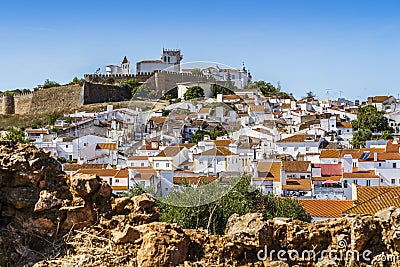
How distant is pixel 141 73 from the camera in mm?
72062

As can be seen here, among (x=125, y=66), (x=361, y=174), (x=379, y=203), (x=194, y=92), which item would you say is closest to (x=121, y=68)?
(x=125, y=66)

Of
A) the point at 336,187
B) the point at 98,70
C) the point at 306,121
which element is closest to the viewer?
the point at 336,187

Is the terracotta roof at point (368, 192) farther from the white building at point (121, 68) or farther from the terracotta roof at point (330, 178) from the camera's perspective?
the white building at point (121, 68)

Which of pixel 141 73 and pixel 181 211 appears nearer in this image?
pixel 181 211

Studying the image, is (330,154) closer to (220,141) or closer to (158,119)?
Answer: (220,141)

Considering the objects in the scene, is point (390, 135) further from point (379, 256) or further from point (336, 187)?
point (379, 256)

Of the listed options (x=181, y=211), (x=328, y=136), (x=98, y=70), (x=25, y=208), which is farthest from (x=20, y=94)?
(x=25, y=208)

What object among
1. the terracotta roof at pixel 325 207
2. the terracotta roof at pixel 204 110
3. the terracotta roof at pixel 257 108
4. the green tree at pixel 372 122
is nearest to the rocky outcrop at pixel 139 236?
the terracotta roof at pixel 204 110

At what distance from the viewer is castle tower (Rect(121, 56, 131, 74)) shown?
7856 cm

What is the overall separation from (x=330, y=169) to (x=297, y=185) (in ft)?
19.2

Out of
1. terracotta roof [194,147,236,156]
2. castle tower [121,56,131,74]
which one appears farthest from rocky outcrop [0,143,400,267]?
castle tower [121,56,131,74]

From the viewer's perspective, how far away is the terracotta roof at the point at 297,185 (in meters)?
24.4

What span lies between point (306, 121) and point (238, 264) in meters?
48.9

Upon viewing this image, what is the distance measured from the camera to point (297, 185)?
25141 mm
